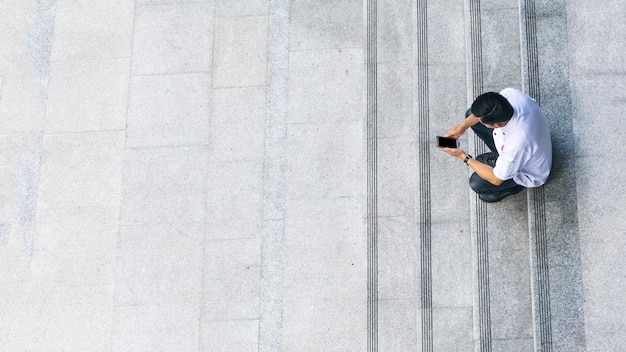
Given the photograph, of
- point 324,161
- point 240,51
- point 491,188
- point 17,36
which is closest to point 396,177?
point 324,161

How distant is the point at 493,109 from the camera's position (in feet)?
18.9

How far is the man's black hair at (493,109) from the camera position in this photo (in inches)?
227

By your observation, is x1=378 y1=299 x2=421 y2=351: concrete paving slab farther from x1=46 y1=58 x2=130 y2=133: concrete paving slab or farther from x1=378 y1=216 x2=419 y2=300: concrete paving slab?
x1=46 y1=58 x2=130 y2=133: concrete paving slab

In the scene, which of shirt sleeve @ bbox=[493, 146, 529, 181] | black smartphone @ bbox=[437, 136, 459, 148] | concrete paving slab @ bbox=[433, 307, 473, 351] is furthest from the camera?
concrete paving slab @ bbox=[433, 307, 473, 351]

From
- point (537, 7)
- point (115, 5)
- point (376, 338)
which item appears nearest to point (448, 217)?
point (376, 338)

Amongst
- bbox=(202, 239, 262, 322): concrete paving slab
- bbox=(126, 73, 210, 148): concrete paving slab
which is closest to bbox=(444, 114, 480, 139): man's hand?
bbox=(202, 239, 262, 322): concrete paving slab

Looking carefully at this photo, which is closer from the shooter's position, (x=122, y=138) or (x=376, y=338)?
(x=376, y=338)

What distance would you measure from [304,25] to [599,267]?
4.89m

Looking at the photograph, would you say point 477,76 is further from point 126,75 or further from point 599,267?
point 126,75

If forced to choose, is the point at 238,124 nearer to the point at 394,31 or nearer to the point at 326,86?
the point at 326,86

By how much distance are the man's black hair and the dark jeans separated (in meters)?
0.90

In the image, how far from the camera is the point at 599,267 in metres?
6.60

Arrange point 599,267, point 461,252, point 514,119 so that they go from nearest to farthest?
point 514,119 < point 599,267 < point 461,252

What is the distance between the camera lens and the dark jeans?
6754 millimetres
